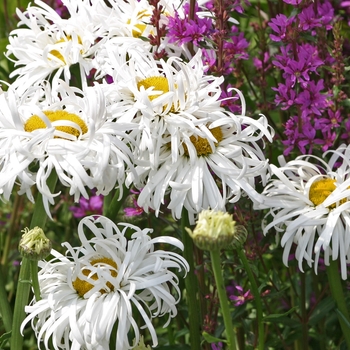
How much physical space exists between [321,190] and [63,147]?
16.3 inches

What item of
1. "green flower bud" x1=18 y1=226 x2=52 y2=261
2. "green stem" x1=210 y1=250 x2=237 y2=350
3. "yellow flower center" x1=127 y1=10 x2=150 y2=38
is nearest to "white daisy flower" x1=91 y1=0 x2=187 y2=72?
"yellow flower center" x1=127 y1=10 x2=150 y2=38

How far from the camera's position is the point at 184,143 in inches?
45.1

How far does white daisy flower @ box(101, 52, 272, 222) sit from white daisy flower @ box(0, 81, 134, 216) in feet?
0.16

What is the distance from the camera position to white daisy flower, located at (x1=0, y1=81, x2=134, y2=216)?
104 centimetres

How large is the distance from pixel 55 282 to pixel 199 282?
38 centimetres

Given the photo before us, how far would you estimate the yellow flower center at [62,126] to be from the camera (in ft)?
3.60

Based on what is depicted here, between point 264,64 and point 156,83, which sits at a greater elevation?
point 156,83

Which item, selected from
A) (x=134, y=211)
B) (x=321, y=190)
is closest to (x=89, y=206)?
(x=134, y=211)

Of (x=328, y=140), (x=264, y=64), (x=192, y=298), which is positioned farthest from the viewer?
(x=264, y=64)

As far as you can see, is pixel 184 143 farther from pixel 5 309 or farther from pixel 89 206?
pixel 89 206

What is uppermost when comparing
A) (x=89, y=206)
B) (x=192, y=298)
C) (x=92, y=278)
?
(x=92, y=278)

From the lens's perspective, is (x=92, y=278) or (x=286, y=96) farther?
(x=286, y=96)

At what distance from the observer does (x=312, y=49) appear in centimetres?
137

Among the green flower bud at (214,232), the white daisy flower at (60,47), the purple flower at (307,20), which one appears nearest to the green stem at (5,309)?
the white daisy flower at (60,47)
